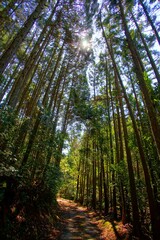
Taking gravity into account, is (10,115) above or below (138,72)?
below

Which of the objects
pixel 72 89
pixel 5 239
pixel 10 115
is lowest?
pixel 5 239

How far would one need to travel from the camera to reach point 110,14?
8406mm

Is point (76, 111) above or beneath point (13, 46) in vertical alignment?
above

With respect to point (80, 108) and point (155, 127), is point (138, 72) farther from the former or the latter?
point (80, 108)

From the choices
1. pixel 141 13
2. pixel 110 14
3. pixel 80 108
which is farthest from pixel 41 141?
pixel 141 13

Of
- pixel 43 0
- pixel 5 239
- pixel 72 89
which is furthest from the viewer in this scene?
pixel 72 89

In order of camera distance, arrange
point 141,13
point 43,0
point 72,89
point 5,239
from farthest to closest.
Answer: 1. point 72,89
2. point 141,13
3. point 43,0
4. point 5,239

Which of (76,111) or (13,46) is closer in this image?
(13,46)

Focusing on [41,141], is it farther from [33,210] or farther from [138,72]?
[138,72]

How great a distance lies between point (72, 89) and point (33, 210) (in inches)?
383

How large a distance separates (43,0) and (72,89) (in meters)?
7.83

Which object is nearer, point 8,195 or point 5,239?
point 5,239

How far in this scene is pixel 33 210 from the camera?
25.6ft

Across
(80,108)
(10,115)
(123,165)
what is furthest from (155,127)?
(80,108)
